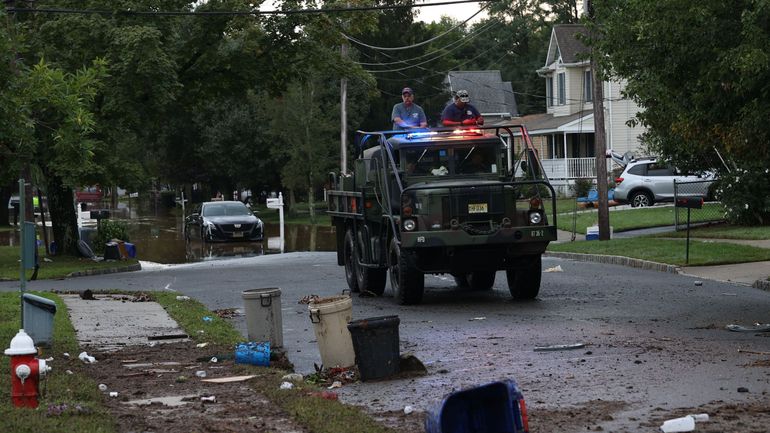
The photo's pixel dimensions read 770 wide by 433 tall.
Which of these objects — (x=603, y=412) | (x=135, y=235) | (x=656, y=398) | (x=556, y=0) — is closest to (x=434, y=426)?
(x=603, y=412)

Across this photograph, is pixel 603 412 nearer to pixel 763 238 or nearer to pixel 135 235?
pixel 763 238

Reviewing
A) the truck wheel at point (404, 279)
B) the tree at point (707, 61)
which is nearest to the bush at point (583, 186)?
the tree at point (707, 61)

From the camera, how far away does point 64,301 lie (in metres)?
18.5

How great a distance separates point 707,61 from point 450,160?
447cm

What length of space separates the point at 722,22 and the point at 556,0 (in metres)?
71.8

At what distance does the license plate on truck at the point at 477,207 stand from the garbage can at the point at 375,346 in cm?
604

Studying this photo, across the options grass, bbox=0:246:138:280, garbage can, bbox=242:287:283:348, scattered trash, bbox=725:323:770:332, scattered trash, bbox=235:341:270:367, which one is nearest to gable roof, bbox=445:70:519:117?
grass, bbox=0:246:138:280

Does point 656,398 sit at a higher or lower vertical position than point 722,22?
lower

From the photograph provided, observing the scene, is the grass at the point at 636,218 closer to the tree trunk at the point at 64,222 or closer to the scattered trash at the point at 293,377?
the tree trunk at the point at 64,222

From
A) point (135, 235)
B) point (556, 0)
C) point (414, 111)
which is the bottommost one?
point (135, 235)

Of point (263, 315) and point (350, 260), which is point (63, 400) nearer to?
point (263, 315)

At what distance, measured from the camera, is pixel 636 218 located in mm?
36531

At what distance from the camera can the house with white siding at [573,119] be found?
185 ft

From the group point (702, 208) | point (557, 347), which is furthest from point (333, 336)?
point (702, 208)
